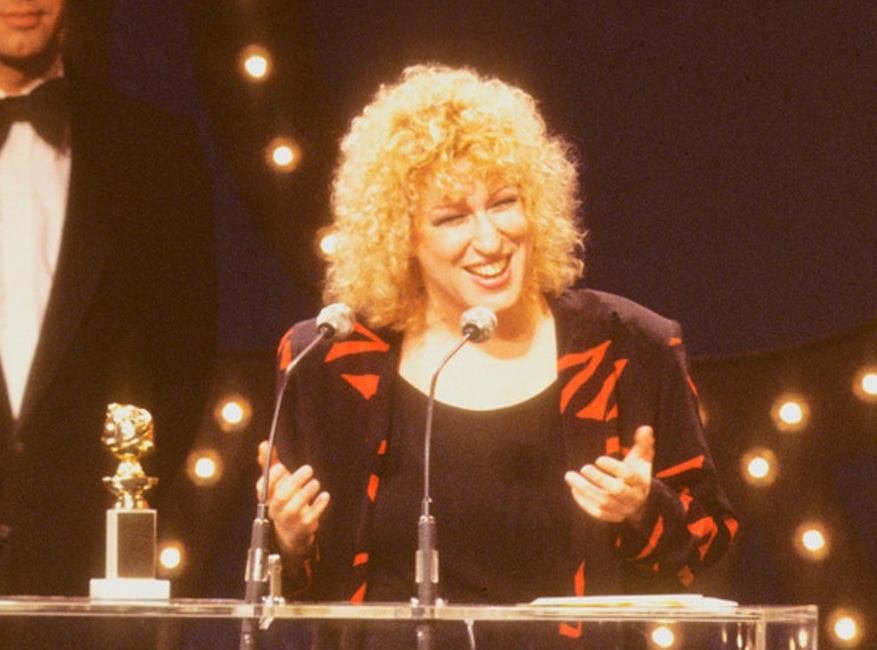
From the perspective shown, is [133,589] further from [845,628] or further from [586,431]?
[845,628]

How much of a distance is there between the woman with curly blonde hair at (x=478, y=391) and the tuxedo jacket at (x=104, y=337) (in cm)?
53

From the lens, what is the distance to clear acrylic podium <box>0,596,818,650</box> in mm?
1945

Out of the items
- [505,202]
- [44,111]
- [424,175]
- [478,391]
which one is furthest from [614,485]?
[44,111]

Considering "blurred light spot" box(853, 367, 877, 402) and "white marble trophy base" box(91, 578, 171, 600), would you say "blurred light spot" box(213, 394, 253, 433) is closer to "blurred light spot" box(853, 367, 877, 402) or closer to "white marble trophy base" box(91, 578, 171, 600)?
"white marble trophy base" box(91, 578, 171, 600)

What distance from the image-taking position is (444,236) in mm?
2971

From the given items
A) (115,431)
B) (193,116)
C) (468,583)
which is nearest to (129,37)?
(193,116)

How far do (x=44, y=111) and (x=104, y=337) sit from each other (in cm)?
60

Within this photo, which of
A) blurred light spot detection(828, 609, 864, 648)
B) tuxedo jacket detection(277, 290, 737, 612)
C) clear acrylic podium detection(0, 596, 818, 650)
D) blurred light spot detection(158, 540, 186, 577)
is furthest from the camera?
blurred light spot detection(158, 540, 186, 577)

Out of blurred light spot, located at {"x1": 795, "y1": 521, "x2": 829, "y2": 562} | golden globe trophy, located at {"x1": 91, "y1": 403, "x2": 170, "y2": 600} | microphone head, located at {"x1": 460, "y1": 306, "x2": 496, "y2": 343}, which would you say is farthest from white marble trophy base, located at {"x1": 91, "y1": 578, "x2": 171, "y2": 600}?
Result: blurred light spot, located at {"x1": 795, "y1": 521, "x2": 829, "y2": 562}

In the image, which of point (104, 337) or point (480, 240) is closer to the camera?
point (480, 240)

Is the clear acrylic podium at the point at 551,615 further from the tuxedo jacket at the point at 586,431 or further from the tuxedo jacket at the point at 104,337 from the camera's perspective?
the tuxedo jacket at the point at 104,337

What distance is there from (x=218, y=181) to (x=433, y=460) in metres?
1.16

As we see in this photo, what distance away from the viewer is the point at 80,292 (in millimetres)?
3480

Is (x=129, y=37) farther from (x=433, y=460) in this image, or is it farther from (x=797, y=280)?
(x=797, y=280)
